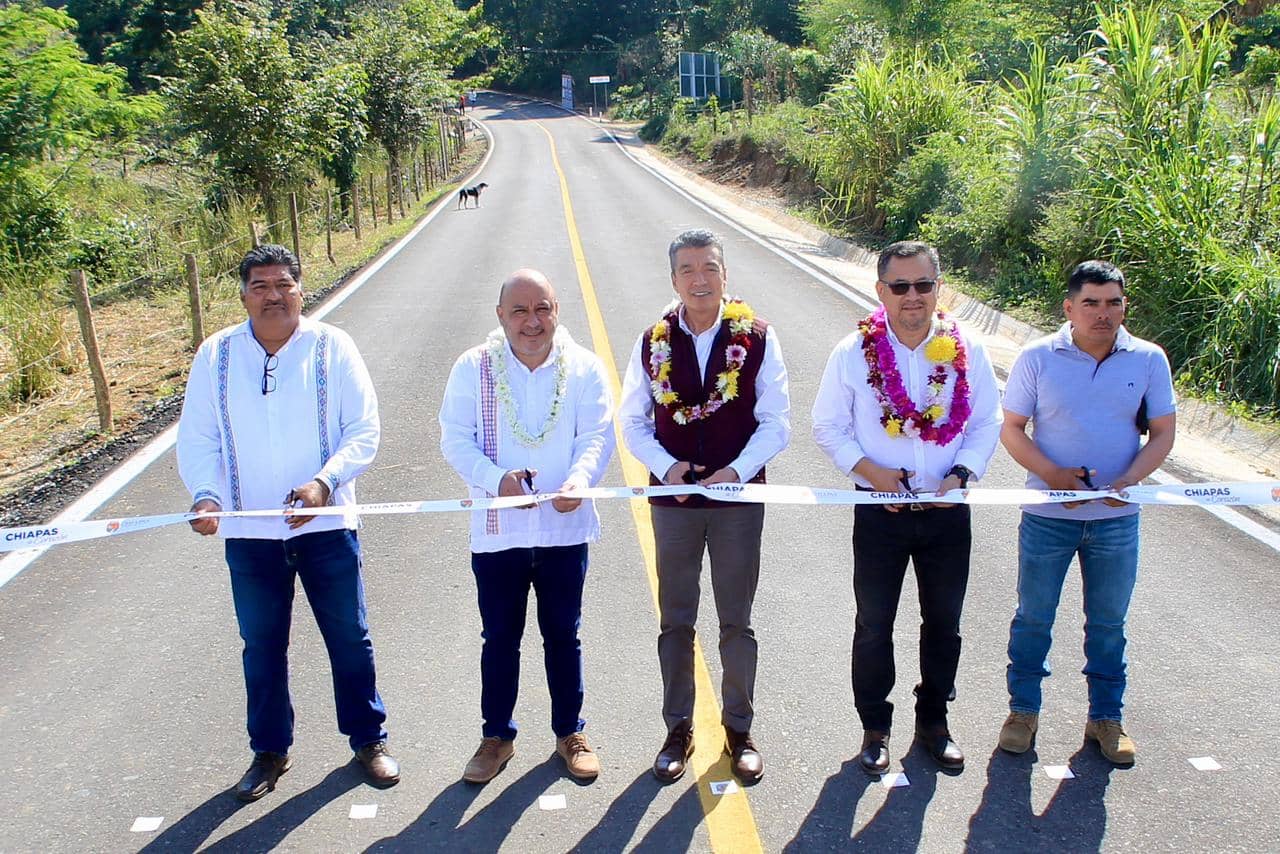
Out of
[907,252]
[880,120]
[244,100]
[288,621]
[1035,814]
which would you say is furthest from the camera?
[880,120]

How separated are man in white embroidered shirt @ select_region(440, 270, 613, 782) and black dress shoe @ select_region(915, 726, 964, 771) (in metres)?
1.34

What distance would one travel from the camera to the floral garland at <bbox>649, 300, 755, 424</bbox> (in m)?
4.16

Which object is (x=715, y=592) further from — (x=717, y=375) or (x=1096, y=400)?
(x=1096, y=400)

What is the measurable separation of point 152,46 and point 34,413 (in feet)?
126

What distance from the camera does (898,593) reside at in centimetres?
427

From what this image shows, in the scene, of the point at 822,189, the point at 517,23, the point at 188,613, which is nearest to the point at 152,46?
the point at 822,189

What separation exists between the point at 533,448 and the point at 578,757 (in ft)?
4.04

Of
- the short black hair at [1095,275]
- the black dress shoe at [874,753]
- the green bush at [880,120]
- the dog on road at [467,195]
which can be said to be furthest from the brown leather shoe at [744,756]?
the dog on road at [467,195]

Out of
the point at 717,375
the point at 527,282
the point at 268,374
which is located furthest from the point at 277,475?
the point at 717,375

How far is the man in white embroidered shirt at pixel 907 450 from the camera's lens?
4.15 m

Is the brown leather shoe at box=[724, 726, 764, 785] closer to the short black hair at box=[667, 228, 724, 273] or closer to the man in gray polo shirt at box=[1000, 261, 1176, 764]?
the man in gray polo shirt at box=[1000, 261, 1176, 764]

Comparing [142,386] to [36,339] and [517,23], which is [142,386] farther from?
[517,23]

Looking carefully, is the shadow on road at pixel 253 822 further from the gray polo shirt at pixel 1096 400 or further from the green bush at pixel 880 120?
the green bush at pixel 880 120

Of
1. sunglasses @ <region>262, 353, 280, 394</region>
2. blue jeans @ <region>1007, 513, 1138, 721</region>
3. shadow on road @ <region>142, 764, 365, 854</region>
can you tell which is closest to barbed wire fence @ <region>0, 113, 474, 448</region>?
sunglasses @ <region>262, 353, 280, 394</region>
